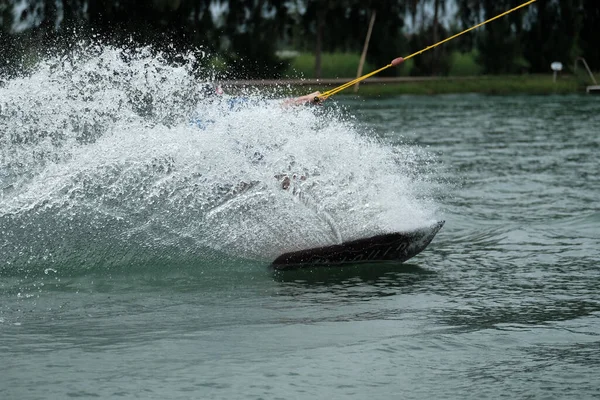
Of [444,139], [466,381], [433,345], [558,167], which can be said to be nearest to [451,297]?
[433,345]

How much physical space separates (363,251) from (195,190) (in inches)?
60.1

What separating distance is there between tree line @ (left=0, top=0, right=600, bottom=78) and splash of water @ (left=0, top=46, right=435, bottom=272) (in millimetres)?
28850

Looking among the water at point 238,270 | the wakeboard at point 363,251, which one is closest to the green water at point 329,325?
the water at point 238,270

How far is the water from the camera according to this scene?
7465 millimetres

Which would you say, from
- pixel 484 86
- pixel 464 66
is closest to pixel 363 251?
pixel 484 86

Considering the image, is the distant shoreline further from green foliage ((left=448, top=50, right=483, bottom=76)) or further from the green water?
the green water

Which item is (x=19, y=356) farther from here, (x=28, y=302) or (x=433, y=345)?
(x=433, y=345)

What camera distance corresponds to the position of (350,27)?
48.7 metres

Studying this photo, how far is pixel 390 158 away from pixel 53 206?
3110 millimetres

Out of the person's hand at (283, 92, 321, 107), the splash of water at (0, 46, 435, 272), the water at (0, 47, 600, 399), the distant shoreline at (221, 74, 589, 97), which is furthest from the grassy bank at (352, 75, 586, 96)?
the splash of water at (0, 46, 435, 272)

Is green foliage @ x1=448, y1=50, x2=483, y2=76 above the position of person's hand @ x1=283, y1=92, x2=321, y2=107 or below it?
below

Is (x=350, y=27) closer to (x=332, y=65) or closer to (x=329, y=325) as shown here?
(x=332, y=65)

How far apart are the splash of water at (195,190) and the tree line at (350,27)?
2885 centimetres

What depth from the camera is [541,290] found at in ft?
32.0
